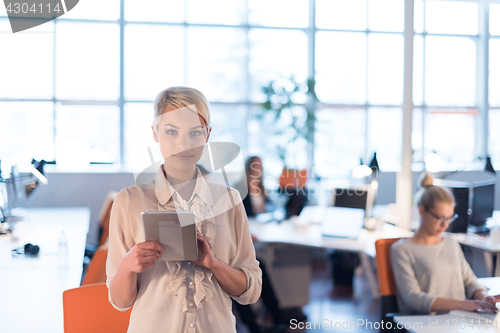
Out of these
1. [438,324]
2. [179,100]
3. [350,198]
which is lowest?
[438,324]

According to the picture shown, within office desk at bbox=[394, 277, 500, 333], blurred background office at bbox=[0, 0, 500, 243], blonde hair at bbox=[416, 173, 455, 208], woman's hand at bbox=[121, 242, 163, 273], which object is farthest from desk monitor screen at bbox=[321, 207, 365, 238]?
woman's hand at bbox=[121, 242, 163, 273]

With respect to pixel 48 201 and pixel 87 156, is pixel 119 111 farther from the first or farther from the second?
pixel 48 201

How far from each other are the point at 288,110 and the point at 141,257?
16.8ft

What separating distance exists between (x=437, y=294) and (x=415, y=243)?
0.28 meters

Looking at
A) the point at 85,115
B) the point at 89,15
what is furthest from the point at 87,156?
the point at 89,15

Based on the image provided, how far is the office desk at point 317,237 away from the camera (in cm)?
316

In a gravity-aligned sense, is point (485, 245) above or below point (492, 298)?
above

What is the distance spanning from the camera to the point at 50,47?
566 cm

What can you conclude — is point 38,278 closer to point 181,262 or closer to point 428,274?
point 181,262

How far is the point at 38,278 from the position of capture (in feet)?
7.01

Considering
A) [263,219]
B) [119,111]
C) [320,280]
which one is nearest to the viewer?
[263,219]

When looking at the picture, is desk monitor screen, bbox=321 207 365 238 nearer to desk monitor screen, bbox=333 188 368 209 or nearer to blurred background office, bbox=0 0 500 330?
desk monitor screen, bbox=333 188 368 209

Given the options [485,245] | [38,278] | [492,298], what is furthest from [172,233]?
[485,245]

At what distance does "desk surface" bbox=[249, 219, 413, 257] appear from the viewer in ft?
10.4
